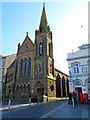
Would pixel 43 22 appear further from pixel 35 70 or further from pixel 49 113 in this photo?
pixel 49 113

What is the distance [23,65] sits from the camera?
34781 mm

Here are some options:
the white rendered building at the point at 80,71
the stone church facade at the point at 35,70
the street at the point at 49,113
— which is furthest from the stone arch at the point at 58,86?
the street at the point at 49,113

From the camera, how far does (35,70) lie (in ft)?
105

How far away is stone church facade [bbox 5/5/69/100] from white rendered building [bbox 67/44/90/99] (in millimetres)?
7347

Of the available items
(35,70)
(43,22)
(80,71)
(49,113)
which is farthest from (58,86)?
(49,113)

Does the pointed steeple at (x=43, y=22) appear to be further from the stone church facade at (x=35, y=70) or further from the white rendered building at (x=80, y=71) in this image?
the white rendered building at (x=80, y=71)

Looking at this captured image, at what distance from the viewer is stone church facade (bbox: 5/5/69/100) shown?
98.1ft

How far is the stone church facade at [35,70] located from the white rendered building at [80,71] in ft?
24.1

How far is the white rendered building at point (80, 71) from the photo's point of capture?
22375 mm

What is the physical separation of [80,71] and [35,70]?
1257cm

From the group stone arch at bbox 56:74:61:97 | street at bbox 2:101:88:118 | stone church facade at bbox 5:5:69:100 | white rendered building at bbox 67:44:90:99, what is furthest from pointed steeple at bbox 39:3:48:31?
street at bbox 2:101:88:118

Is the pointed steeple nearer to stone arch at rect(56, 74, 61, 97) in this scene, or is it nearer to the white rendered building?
the white rendered building

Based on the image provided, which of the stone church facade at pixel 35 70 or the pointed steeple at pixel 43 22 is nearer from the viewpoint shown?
the stone church facade at pixel 35 70

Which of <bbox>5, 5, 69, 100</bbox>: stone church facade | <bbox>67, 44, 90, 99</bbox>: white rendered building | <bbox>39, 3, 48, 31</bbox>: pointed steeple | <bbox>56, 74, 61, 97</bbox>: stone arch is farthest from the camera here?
<bbox>56, 74, 61, 97</bbox>: stone arch
